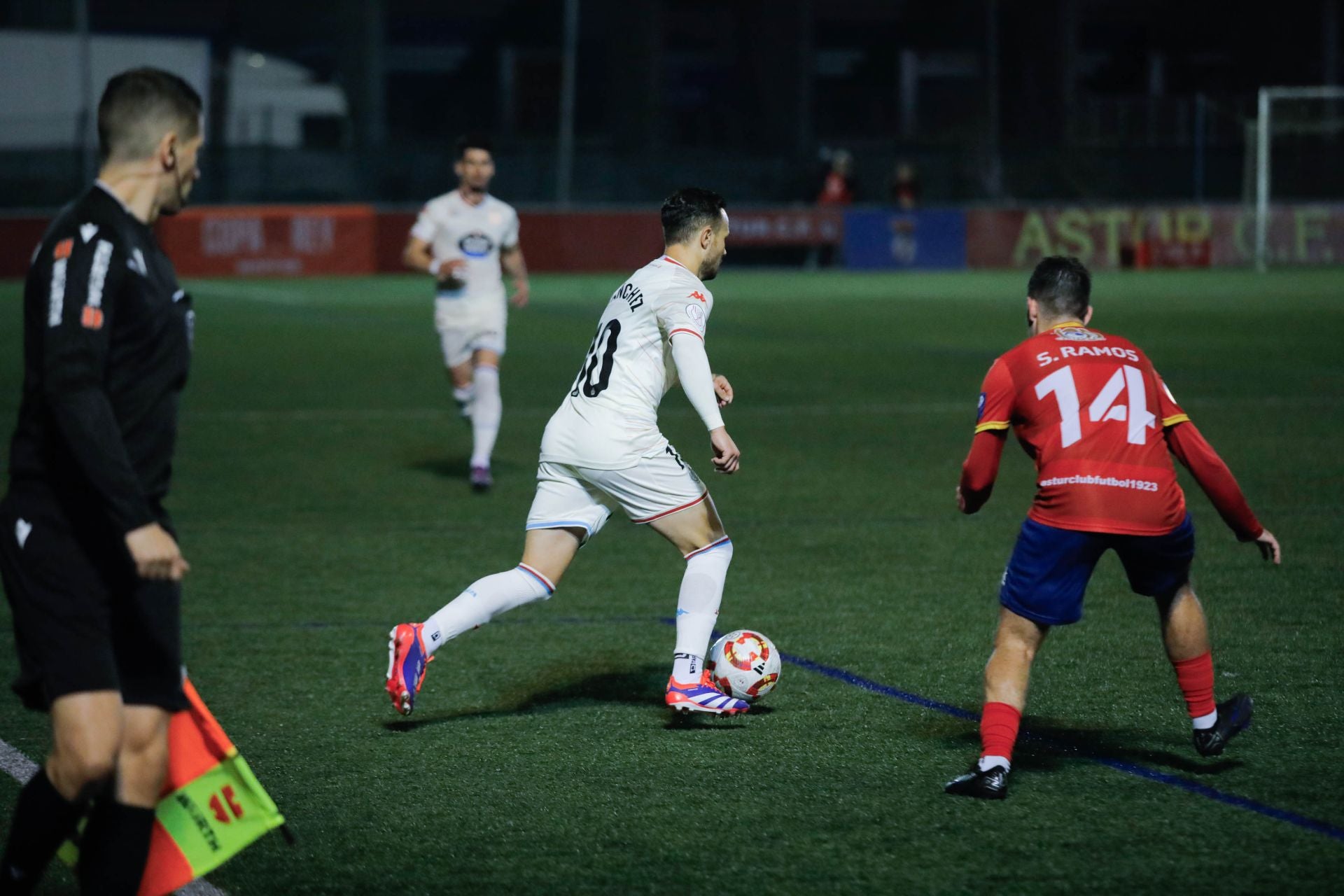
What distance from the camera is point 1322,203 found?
3472 cm

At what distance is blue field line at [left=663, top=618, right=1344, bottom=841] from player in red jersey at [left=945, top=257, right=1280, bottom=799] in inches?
22.3

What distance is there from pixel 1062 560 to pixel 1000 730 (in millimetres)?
513

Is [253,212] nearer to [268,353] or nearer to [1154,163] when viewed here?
[268,353]

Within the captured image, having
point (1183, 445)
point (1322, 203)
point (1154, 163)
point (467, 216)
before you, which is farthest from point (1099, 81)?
point (1183, 445)

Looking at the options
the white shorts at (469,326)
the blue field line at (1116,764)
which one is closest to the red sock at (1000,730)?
the blue field line at (1116,764)

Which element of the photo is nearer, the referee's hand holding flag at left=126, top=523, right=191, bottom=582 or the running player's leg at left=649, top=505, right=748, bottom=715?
the referee's hand holding flag at left=126, top=523, right=191, bottom=582

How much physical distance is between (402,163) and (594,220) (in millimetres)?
7118

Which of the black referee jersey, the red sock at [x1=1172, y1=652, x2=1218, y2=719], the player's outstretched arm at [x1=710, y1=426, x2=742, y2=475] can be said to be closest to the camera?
the black referee jersey

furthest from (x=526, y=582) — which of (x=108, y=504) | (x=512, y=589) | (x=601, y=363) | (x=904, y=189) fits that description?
(x=904, y=189)

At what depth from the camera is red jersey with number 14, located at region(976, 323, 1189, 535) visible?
4.75 metres

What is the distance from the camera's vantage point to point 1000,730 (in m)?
4.79

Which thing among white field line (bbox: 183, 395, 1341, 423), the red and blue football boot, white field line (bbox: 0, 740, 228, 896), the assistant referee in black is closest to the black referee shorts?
the assistant referee in black

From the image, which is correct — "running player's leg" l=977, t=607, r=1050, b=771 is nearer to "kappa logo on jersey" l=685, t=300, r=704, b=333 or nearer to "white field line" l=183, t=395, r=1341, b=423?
"kappa logo on jersey" l=685, t=300, r=704, b=333

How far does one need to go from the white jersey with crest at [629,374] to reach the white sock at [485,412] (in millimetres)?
5316
